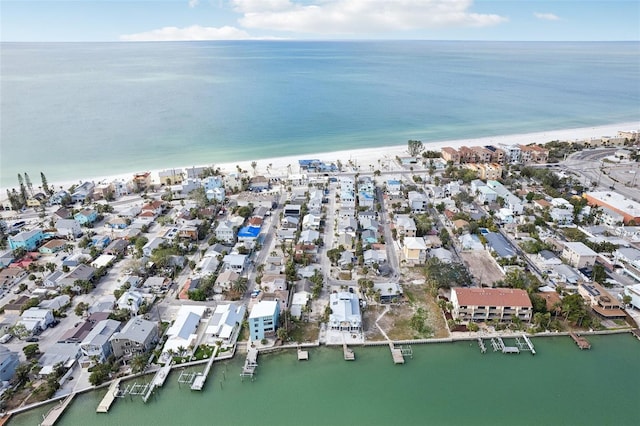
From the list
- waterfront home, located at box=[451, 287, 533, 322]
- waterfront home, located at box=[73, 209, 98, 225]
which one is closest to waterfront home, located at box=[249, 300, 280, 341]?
waterfront home, located at box=[451, 287, 533, 322]

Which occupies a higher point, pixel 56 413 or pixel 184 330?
pixel 184 330

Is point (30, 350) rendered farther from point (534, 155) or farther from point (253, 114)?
point (253, 114)

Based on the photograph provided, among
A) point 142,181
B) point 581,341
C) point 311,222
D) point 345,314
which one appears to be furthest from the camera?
point 142,181

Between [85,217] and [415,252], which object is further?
[85,217]

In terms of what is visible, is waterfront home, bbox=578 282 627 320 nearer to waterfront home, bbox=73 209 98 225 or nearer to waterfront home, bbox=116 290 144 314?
waterfront home, bbox=116 290 144 314

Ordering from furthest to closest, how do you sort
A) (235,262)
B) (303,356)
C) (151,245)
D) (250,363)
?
(151,245) < (235,262) < (303,356) < (250,363)

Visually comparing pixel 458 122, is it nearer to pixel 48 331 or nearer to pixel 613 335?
pixel 613 335

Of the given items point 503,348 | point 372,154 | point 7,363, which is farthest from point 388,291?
point 372,154
